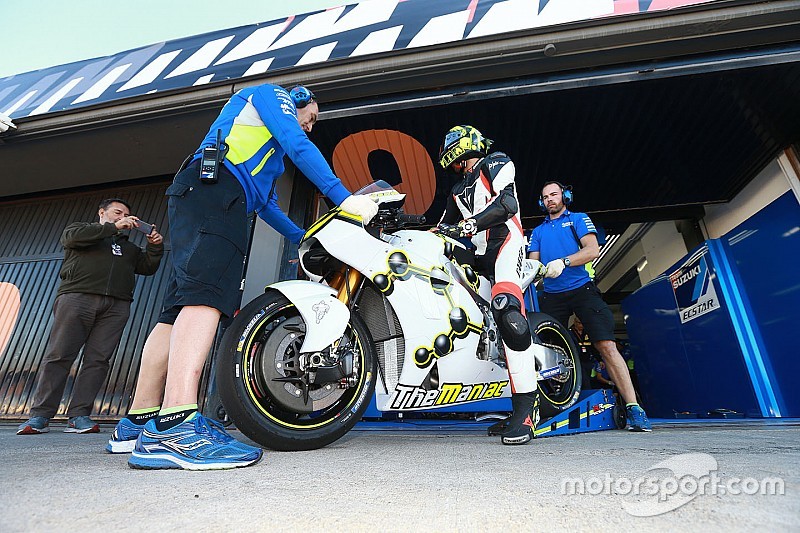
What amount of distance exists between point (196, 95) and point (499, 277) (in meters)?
3.01

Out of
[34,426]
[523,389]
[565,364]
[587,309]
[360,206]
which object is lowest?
[34,426]

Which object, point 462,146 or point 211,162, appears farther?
point 462,146

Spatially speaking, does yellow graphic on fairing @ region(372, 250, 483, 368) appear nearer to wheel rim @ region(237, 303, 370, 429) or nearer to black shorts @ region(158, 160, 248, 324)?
wheel rim @ region(237, 303, 370, 429)

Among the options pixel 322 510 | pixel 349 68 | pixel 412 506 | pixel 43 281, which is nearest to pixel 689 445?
pixel 412 506

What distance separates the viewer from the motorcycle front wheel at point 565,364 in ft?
8.08

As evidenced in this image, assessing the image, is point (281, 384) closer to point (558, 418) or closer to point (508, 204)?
point (508, 204)

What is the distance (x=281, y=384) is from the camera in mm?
1462

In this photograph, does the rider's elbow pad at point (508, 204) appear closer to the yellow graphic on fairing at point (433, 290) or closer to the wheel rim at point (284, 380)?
the yellow graphic on fairing at point (433, 290)

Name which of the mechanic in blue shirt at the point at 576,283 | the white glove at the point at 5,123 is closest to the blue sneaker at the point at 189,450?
the mechanic in blue shirt at the point at 576,283

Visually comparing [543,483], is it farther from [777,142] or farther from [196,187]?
[777,142]

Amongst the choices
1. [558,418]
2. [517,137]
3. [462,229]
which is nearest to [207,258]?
[462,229]

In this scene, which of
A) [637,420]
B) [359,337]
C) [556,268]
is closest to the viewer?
[359,337]

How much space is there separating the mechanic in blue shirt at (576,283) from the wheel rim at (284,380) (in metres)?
1.80

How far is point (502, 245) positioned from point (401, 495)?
1.68 m
